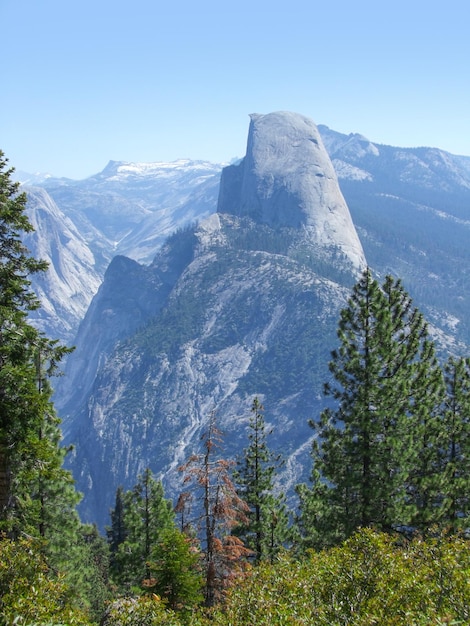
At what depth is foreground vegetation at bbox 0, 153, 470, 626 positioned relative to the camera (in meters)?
11.6

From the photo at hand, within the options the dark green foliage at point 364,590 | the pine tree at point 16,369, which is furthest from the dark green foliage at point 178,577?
the dark green foliage at point 364,590

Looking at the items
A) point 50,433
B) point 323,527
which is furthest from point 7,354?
point 323,527

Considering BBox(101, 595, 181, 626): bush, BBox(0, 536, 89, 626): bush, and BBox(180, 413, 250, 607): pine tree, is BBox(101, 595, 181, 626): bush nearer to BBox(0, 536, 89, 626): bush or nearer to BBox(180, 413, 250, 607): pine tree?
BBox(0, 536, 89, 626): bush

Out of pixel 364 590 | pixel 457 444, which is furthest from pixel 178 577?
pixel 457 444

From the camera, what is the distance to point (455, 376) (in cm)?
2788

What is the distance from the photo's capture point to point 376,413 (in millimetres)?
24297

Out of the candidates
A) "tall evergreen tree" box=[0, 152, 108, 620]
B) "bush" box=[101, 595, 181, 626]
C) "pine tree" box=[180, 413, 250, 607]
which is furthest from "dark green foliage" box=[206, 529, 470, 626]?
"pine tree" box=[180, 413, 250, 607]

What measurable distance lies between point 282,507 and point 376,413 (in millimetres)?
16392

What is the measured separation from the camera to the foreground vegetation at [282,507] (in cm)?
1158

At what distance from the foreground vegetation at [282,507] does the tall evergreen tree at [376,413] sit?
8 centimetres

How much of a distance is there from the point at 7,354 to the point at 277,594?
10768 mm

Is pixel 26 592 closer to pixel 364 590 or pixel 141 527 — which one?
pixel 364 590

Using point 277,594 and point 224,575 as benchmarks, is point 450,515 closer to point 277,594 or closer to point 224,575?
point 224,575

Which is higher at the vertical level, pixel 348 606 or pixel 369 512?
pixel 348 606
